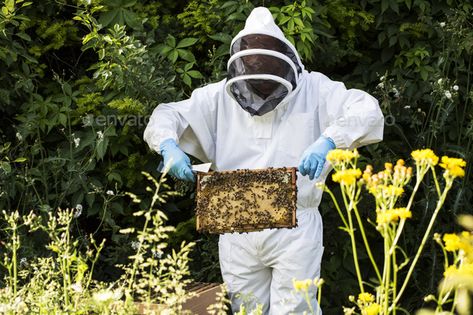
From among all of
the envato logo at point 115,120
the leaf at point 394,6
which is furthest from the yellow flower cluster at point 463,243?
the leaf at point 394,6

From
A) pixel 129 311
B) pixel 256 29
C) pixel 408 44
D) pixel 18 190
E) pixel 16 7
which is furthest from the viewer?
pixel 408 44

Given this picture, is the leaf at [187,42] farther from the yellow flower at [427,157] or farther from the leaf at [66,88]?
the yellow flower at [427,157]

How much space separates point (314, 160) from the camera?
3.51 m

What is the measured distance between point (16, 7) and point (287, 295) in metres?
2.61

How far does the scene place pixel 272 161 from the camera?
3816mm

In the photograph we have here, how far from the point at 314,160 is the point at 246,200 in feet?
1.13

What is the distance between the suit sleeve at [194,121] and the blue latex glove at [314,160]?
0.62 metres

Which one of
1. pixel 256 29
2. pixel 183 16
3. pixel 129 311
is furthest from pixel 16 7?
pixel 129 311

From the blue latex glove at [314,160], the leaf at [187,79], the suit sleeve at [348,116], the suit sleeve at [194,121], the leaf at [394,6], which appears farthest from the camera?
the leaf at [394,6]

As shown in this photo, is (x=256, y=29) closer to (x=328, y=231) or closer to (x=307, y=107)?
(x=307, y=107)

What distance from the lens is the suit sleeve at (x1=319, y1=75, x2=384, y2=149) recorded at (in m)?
3.65

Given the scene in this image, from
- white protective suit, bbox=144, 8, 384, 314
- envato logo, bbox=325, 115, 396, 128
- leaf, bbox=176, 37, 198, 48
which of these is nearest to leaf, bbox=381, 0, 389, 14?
leaf, bbox=176, 37, 198, 48

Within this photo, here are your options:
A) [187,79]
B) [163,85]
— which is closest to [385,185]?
[163,85]

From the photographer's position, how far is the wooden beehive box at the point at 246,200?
3.53 metres
